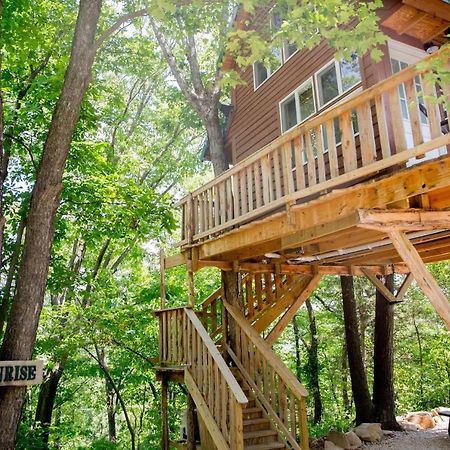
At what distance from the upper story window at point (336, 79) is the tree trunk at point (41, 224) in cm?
482

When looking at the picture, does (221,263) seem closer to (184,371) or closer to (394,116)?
(184,371)

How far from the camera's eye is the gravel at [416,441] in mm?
8625

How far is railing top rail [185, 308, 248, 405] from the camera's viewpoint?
5662mm

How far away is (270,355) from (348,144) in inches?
155

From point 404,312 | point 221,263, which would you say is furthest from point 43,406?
point 404,312

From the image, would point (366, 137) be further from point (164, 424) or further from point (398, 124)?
point (164, 424)

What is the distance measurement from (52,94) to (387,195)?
6.79 metres

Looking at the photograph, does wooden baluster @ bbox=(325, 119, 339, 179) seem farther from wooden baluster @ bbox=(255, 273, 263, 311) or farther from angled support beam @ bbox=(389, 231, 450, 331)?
wooden baluster @ bbox=(255, 273, 263, 311)

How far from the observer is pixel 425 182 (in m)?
4.16

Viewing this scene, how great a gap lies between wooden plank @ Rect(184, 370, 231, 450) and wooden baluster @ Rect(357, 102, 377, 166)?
14.1 ft

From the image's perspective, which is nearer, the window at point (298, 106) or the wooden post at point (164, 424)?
the wooden post at point (164, 424)

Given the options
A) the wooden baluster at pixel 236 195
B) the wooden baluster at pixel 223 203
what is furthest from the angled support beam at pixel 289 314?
the wooden baluster at pixel 236 195

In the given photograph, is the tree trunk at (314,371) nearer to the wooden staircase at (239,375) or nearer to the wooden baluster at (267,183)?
the wooden staircase at (239,375)

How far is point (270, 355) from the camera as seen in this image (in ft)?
23.2
